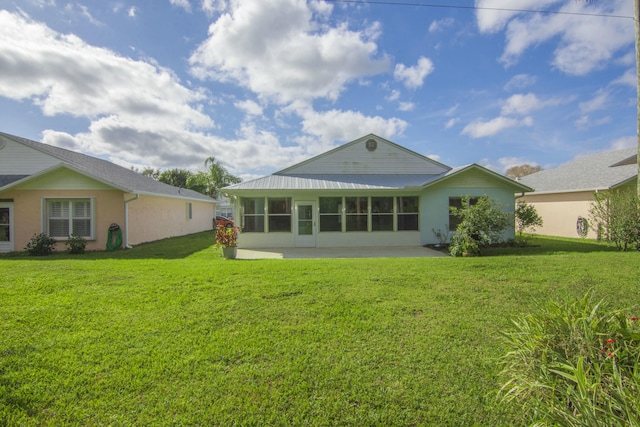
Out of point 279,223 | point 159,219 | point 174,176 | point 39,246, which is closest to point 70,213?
point 39,246

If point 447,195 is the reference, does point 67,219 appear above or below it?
below

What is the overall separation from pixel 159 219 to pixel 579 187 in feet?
75.4

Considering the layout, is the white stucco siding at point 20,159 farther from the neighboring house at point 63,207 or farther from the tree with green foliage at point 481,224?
the tree with green foliage at point 481,224

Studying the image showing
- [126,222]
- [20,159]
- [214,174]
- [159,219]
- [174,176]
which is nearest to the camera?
[126,222]

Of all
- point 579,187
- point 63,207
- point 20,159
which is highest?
point 20,159

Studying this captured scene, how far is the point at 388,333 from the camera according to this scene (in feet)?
13.3

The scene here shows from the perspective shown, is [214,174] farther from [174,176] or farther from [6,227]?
[6,227]

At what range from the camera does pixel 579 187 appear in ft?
52.7

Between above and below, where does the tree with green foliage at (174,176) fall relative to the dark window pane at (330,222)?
above

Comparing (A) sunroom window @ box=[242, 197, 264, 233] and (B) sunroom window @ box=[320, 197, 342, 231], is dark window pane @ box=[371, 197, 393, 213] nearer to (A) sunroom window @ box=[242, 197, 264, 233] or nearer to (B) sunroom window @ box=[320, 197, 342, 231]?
(B) sunroom window @ box=[320, 197, 342, 231]

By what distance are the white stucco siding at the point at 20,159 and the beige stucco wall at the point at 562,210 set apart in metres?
26.9

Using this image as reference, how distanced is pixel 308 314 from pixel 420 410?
2.25m

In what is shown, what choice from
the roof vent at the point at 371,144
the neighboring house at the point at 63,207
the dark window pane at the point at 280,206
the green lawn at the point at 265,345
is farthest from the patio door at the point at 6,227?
the roof vent at the point at 371,144

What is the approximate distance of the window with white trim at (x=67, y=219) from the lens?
12571 mm
